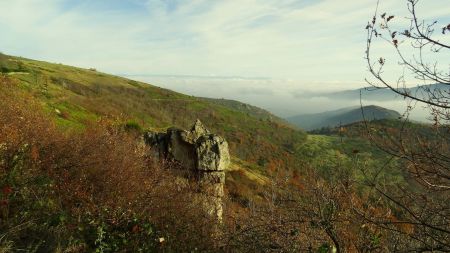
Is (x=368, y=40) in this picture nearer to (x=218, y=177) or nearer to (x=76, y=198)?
(x=76, y=198)

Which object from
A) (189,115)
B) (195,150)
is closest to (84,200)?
(195,150)

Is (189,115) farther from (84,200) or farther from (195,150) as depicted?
(84,200)

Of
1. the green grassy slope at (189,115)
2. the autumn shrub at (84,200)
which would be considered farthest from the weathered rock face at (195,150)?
the green grassy slope at (189,115)

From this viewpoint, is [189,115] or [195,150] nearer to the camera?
[195,150]

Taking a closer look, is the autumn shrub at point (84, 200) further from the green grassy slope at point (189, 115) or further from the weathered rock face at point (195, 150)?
the green grassy slope at point (189, 115)

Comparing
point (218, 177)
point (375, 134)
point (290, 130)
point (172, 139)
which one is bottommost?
point (290, 130)

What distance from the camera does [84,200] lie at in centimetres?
1105

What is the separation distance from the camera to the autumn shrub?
8.33m

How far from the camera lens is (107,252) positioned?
8180 millimetres

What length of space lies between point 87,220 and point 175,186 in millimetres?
5314

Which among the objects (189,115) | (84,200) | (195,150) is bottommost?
(189,115)

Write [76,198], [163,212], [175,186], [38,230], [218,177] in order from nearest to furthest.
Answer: [38,230] → [163,212] → [76,198] → [175,186] → [218,177]

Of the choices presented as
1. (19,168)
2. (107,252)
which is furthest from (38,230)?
(19,168)

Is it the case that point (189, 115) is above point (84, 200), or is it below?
below
